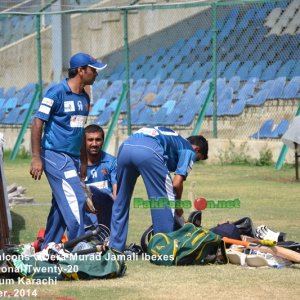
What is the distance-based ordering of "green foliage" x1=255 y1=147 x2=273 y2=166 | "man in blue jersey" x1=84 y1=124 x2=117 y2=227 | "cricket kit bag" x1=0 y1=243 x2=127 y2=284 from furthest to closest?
"green foliage" x1=255 y1=147 x2=273 y2=166 < "man in blue jersey" x1=84 y1=124 x2=117 y2=227 < "cricket kit bag" x1=0 y1=243 x2=127 y2=284

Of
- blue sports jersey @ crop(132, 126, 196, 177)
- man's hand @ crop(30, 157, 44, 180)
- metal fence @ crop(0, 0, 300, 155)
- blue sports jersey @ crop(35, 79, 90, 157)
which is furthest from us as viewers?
→ metal fence @ crop(0, 0, 300, 155)

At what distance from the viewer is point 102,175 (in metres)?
10.8

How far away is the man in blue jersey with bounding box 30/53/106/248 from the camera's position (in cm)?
970

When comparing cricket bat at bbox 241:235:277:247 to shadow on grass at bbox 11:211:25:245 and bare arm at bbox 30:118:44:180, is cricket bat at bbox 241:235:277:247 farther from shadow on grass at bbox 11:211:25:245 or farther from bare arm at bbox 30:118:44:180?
shadow on grass at bbox 11:211:25:245

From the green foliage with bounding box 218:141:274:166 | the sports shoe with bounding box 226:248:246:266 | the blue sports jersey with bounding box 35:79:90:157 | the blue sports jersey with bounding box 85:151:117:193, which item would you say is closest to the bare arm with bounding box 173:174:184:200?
the sports shoe with bounding box 226:248:246:266

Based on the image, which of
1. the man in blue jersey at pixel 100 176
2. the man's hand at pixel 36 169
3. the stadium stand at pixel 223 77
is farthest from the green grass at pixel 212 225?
the stadium stand at pixel 223 77

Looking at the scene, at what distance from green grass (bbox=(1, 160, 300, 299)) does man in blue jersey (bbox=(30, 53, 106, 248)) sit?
0.81m

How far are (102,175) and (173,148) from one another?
4.02 ft

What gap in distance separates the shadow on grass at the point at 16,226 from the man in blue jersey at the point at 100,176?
3.20 feet

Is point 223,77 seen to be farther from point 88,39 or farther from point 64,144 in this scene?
point 64,144

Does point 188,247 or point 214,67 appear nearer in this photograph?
point 188,247

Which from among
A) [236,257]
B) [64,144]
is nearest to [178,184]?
[236,257]

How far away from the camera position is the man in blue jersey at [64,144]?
9695 millimetres

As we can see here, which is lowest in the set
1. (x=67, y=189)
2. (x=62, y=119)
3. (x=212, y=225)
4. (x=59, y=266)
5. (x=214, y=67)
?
(x=212, y=225)
